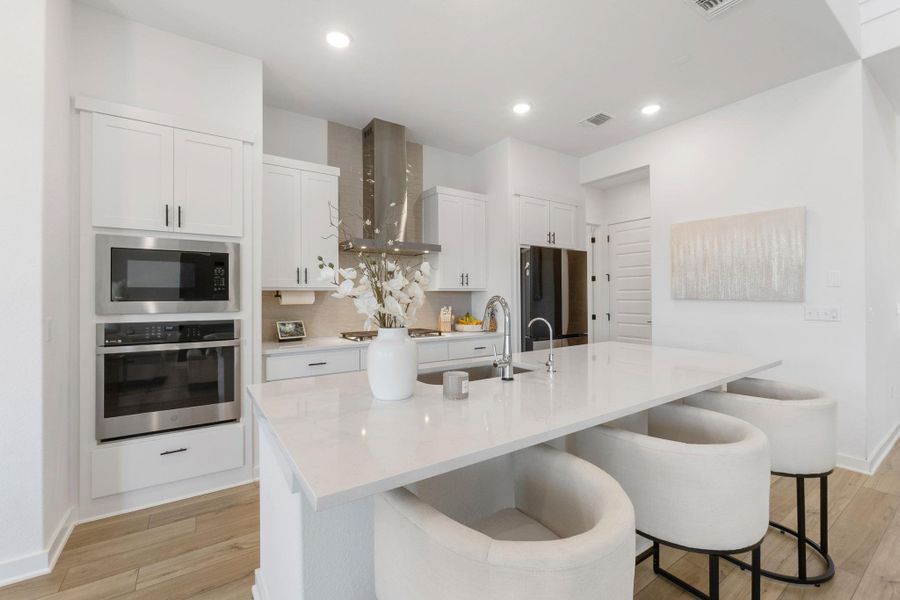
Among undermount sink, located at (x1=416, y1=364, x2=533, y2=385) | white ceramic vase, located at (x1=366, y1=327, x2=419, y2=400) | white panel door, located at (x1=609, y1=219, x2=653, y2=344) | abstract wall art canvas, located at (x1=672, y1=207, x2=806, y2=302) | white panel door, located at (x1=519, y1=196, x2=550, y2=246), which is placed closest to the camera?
white ceramic vase, located at (x1=366, y1=327, x2=419, y2=400)

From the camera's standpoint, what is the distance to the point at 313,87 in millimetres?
3178

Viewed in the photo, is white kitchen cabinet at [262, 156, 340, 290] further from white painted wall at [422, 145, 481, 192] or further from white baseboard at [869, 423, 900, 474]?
white baseboard at [869, 423, 900, 474]

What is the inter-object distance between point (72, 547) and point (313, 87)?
10.6 feet

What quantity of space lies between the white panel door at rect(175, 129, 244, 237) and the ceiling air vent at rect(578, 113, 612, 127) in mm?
2999

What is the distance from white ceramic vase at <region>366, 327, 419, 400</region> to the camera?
4.63 ft

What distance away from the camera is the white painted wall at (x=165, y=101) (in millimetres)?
2271

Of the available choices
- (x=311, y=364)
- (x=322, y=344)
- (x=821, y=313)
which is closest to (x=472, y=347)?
(x=322, y=344)

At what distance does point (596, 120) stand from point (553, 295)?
1748mm

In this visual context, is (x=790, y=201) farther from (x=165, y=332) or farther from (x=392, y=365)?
(x=165, y=332)

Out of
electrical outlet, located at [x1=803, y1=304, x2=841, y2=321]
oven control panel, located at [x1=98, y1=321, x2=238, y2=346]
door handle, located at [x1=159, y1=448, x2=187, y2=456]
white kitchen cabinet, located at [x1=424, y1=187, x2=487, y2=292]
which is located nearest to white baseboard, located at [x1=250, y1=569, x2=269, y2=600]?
door handle, located at [x1=159, y1=448, x2=187, y2=456]

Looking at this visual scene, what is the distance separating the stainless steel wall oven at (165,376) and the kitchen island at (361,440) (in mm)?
1204

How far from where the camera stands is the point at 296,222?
128 inches

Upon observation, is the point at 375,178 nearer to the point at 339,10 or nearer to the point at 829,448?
the point at 339,10

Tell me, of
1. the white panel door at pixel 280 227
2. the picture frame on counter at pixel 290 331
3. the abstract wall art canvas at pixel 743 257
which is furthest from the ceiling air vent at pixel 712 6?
the picture frame on counter at pixel 290 331
